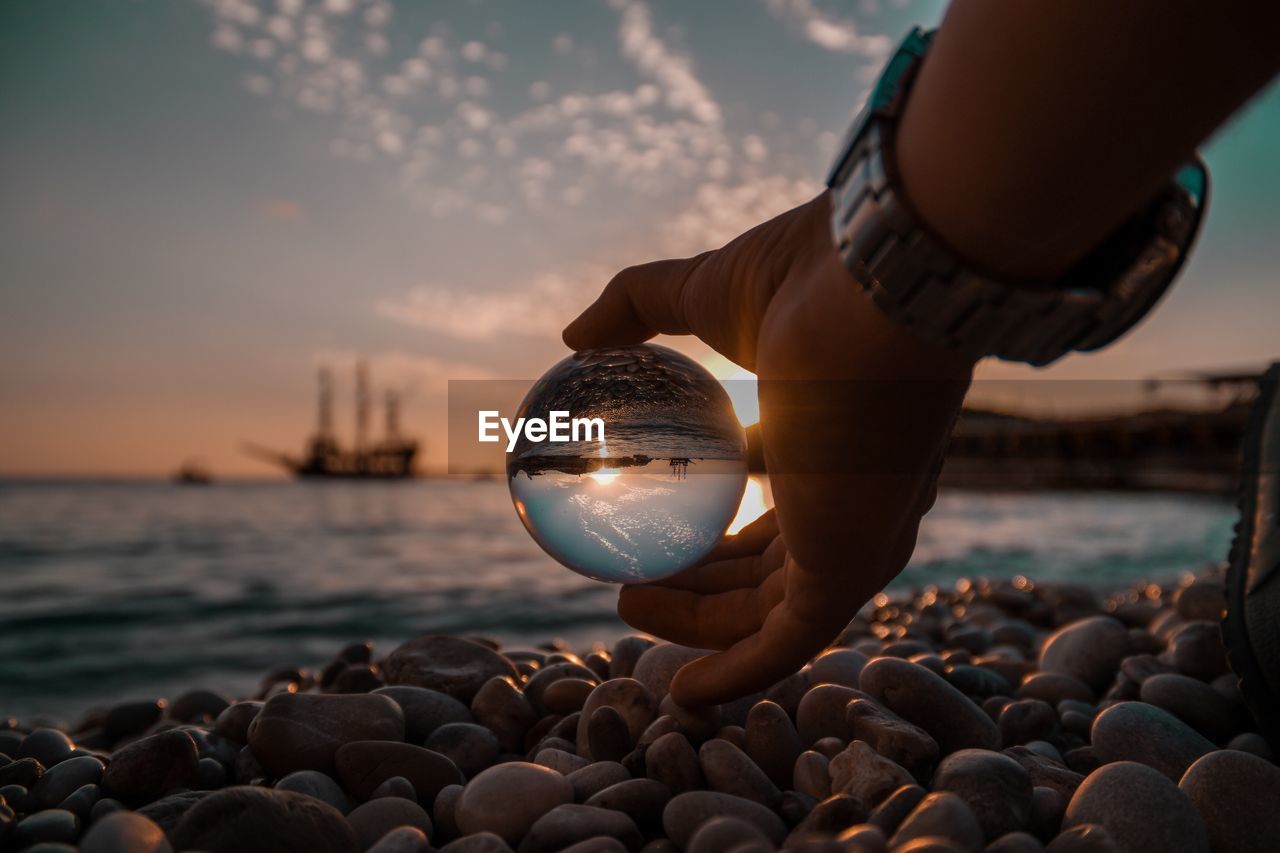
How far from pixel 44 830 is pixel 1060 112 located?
248cm

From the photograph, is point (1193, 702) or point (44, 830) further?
point (1193, 702)

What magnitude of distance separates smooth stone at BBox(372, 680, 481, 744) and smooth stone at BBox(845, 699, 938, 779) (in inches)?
51.4

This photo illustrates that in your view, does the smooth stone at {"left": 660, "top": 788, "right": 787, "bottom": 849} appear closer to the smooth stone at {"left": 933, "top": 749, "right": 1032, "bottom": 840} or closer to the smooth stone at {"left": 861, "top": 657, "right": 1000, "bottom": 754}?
the smooth stone at {"left": 933, "top": 749, "right": 1032, "bottom": 840}

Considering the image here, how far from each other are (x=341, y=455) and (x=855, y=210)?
3938 inches

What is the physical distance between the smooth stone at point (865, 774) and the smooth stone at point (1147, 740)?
2.68 feet

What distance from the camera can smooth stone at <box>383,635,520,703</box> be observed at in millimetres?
2943

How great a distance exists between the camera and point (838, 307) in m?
1.29

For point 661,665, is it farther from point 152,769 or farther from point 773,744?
point 152,769

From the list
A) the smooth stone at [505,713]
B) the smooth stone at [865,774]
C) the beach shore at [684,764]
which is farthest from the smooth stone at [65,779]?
the smooth stone at [865,774]

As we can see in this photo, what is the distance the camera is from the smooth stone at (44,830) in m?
1.81

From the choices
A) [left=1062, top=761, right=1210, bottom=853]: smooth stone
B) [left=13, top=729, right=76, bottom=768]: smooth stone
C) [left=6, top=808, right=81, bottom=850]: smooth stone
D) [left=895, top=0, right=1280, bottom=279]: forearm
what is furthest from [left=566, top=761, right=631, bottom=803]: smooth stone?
[left=13, top=729, right=76, bottom=768]: smooth stone

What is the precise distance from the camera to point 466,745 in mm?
2422

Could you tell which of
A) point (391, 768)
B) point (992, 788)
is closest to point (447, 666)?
point (391, 768)

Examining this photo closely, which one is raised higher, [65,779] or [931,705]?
[931,705]
